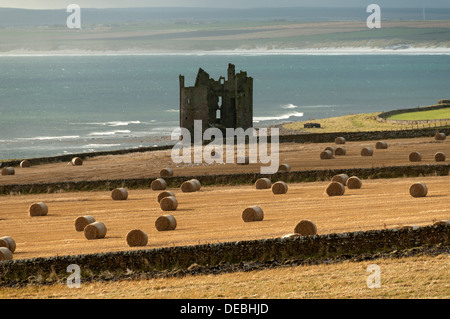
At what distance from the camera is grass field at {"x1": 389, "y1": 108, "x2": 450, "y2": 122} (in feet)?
290

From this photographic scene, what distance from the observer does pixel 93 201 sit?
37.9 m

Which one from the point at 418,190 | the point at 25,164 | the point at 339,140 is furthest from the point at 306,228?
the point at 339,140

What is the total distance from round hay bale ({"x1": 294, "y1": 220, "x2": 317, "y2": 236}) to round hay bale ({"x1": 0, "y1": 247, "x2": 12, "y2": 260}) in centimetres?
744

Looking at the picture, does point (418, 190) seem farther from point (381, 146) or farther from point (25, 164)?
point (25, 164)

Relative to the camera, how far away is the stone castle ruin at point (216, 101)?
7450 centimetres

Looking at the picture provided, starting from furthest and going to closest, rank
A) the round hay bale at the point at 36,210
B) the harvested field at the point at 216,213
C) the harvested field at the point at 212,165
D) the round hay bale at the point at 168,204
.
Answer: the harvested field at the point at 212,165, the round hay bale at the point at 36,210, the round hay bale at the point at 168,204, the harvested field at the point at 216,213

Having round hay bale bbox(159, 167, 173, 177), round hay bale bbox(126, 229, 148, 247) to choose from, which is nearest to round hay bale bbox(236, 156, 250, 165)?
round hay bale bbox(159, 167, 173, 177)

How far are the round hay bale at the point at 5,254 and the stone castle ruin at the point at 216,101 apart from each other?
170 feet

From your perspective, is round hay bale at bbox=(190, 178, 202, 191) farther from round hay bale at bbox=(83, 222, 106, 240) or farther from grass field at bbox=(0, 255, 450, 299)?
grass field at bbox=(0, 255, 450, 299)

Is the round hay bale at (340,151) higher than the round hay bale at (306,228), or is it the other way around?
the round hay bale at (340,151)

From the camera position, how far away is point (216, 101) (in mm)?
77750

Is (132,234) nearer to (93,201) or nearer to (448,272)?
(448,272)

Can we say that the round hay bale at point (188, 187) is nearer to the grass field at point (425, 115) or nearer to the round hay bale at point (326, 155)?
the round hay bale at point (326, 155)

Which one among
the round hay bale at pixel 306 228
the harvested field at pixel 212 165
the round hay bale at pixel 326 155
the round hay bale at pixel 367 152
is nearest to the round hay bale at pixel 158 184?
the harvested field at pixel 212 165
